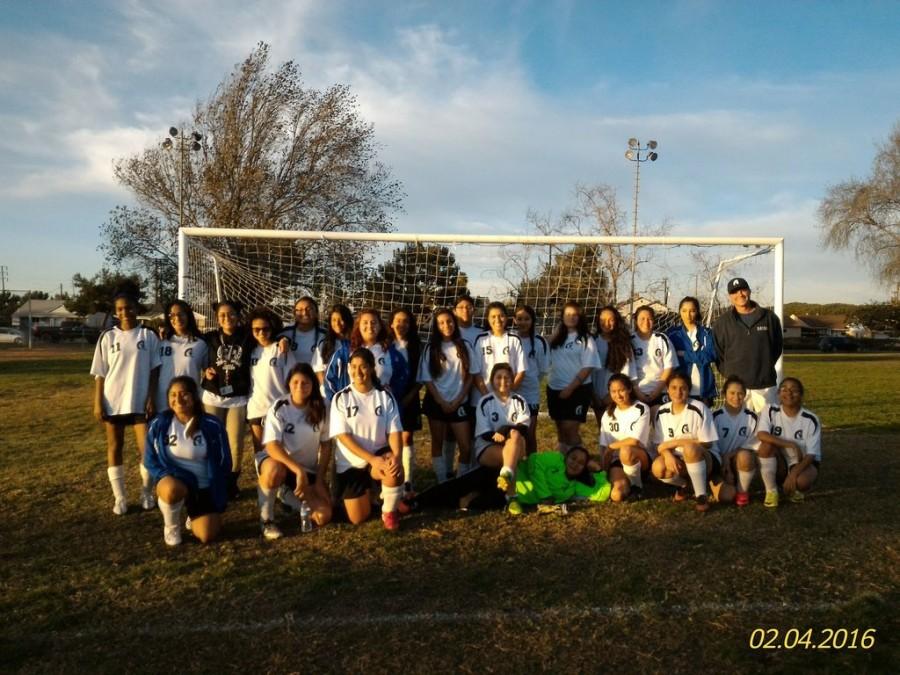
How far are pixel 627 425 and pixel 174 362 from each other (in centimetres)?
355

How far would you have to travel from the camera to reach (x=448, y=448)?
582cm

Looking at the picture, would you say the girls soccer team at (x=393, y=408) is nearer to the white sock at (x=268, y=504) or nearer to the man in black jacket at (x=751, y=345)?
the white sock at (x=268, y=504)

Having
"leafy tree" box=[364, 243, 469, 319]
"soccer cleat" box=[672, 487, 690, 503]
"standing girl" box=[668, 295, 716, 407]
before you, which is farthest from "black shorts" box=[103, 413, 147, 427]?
"standing girl" box=[668, 295, 716, 407]

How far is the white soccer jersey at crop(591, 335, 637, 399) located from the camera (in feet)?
19.1

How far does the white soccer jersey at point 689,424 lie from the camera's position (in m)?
5.14

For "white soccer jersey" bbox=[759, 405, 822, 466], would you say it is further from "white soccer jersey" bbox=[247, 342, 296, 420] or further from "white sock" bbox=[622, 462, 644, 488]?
"white soccer jersey" bbox=[247, 342, 296, 420]

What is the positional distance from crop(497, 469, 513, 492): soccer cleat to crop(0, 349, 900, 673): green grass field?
22 cm

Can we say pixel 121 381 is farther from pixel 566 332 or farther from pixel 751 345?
pixel 751 345

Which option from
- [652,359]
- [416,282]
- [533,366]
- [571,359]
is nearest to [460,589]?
[533,366]

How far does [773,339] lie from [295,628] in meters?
4.59

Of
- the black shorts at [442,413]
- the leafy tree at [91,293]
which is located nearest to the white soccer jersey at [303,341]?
the black shorts at [442,413]

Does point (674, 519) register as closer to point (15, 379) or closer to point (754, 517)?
point (754, 517)

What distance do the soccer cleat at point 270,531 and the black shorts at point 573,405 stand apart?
255 centimetres

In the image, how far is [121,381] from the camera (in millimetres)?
4934
